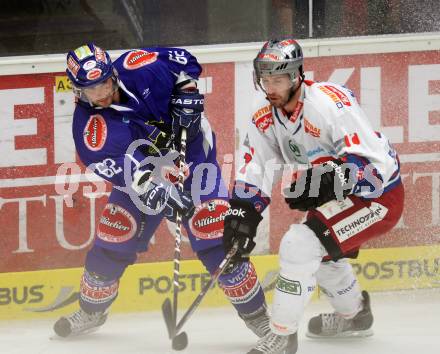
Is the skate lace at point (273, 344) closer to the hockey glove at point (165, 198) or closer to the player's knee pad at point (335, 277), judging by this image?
the player's knee pad at point (335, 277)

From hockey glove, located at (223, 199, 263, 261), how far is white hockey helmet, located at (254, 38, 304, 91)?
45 cm

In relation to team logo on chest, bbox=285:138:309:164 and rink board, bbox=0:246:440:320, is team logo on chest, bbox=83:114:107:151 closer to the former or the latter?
team logo on chest, bbox=285:138:309:164

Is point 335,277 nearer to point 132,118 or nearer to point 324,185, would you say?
point 324,185

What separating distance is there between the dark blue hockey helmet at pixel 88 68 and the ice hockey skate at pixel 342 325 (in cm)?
129

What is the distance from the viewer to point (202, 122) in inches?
174

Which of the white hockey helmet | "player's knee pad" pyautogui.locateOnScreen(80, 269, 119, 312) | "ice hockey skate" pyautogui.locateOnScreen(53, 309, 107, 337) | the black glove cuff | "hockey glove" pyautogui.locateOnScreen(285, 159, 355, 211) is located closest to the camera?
"hockey glove" pyautogui.locateOnScreen(285, 159, 355, 211)

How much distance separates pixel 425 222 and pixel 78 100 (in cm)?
185

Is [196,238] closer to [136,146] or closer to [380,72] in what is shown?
[136,146]

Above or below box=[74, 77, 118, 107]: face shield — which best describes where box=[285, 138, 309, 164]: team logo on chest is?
below

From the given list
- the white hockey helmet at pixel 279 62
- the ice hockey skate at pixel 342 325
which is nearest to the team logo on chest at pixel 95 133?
the white hockey helmet at pixel 279 62

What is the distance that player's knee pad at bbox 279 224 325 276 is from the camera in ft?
12.3

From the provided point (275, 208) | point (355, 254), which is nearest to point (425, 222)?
point (275, 208)

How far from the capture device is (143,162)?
4035 millimetres

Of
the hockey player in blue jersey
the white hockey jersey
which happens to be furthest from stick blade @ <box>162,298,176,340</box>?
the white hockey jersey
